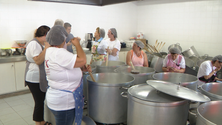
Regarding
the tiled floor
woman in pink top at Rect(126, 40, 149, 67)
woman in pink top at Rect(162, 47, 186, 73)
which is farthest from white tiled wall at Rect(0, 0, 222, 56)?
woman in pink top at Rect(126, 40, 149, 67)

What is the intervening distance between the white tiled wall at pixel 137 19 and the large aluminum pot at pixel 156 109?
3605mm

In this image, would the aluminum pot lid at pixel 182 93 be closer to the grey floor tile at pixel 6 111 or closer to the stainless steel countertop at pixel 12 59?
the grey floor tile at pixel 6 111

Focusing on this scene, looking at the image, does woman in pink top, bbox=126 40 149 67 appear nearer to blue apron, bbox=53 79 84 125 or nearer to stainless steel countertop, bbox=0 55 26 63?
blue apron, bbox=53 79 84 125

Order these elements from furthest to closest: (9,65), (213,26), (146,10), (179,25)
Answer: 1. (146,10)
2. (179,25)
3. (213,26)
4. (9,65)

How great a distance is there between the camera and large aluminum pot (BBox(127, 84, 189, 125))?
1453mm

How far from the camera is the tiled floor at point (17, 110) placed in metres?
2.95

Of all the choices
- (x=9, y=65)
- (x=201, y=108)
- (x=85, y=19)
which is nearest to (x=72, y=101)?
(x=201, y=108)

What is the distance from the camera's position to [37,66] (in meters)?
2.28

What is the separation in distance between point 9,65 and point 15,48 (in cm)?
43

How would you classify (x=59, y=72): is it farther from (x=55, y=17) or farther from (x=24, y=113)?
(x=55, y=17)

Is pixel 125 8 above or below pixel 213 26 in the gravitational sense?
above

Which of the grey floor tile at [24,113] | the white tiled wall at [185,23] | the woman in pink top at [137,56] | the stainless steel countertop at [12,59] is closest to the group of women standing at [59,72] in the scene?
the grey floor tile at [24,113]

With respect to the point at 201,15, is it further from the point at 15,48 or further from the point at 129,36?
the point at 15,48

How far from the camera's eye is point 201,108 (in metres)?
1.40
